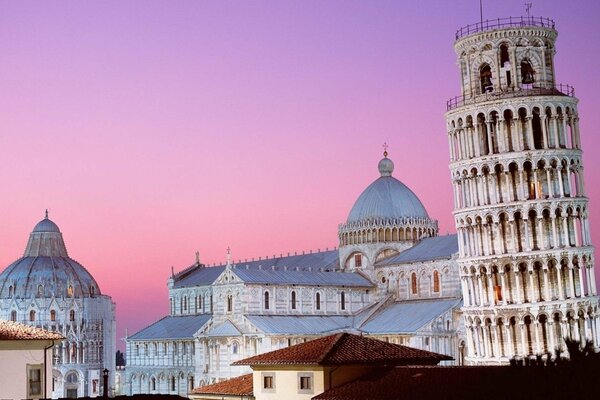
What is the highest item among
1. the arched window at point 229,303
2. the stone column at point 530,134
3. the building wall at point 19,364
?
the stone column at point 530,134

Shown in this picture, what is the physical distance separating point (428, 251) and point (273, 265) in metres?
25.8

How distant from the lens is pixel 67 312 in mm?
134750

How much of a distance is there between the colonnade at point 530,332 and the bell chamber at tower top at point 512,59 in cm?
1489

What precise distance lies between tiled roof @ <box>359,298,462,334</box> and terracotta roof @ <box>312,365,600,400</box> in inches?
1412

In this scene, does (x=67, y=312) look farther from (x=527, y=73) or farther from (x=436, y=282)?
(x=527, y=73)

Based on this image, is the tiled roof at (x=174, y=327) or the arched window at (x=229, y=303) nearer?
the arched window at (x=229, y=303)

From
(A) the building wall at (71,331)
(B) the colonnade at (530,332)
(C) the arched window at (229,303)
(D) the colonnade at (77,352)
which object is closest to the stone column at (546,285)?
(B) the colonnade at (530,332)

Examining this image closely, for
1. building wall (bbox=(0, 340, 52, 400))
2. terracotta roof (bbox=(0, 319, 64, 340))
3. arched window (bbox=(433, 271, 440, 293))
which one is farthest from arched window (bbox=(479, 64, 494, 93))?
building wall (bbox=(0, 340, 52, 400))

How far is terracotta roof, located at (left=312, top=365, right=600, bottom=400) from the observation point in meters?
30.2

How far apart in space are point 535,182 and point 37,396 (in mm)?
37153

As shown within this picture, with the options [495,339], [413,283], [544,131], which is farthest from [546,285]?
[413,283]

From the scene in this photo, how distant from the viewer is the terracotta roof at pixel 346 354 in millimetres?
45312

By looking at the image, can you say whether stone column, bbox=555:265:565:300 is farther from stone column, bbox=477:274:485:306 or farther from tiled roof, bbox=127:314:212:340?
tiled roof, bbox=127:314:212:340

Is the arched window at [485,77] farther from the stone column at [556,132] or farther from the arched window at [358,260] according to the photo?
the arched window at [358,260]
